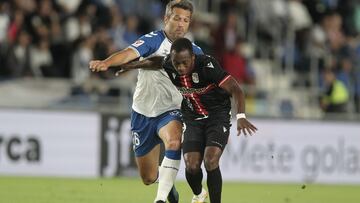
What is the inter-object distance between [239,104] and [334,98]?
12157 mm

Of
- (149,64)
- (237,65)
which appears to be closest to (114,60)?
(149,64)

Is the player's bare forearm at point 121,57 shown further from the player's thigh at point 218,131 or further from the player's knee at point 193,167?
the player's knee at point 193,167

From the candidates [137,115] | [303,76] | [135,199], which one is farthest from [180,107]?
[303,76]

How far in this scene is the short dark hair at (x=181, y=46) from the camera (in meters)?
10.0

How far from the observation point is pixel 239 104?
9953 mm

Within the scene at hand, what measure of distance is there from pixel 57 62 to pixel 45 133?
1881 millimetres

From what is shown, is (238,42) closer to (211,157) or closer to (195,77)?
(195,77)

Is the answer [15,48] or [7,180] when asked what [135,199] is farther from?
[15,48]

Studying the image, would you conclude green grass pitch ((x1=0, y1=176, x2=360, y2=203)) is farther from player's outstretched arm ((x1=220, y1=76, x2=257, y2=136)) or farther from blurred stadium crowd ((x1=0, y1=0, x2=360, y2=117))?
blurred stadium crowd ((x1=0, y1=0, x2=360, y2=117))

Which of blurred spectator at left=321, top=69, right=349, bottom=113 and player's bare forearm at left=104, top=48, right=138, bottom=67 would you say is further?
blurred spectator at left=321, top=69, right=349, bottom=113

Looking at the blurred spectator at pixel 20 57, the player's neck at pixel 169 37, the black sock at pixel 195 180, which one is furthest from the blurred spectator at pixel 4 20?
the black sock at pixel 195 180

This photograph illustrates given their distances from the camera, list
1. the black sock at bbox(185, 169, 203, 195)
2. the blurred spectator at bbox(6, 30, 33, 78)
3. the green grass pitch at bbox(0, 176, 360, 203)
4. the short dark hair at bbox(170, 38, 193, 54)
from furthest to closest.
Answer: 1. the blurred spectator at bbox(6, 30, 33, 78)
2. the green grass pitch at bbox(0, 176, 360, 203)
3. the black sock at bbox(185, 169, 203, 195)
4. the short dark hair at bbox(170, 38, 193, 54)

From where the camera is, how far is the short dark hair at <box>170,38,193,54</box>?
10.0 metres

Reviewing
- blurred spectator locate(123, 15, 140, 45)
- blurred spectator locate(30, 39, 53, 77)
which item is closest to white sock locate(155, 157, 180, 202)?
blurred spectator locate(30, 39, 53, 77)
